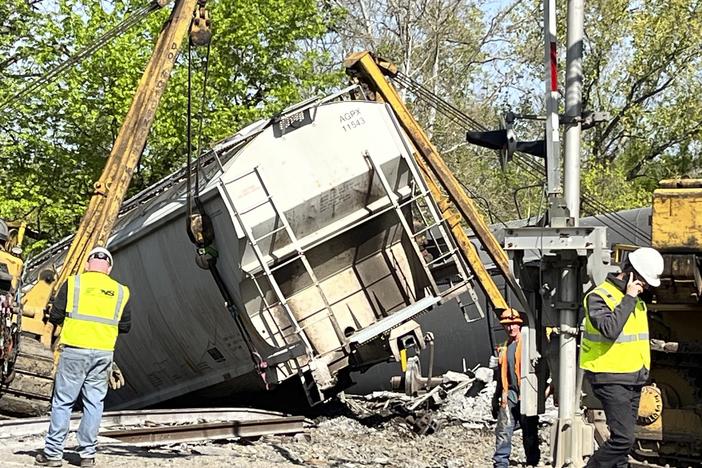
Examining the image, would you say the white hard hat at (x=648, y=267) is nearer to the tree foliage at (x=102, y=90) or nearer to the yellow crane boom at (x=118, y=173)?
the yellow crane boom at (x=118, y=173)

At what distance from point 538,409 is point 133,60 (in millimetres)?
15338

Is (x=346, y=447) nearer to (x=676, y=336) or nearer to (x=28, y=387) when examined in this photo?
(x=28, y=387)

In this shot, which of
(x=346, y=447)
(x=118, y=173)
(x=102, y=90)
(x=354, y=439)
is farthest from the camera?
(x=102, y=90)

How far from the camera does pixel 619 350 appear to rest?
22.6ft

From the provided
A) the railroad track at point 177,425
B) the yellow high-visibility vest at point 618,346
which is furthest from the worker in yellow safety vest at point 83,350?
the yellow high-visibility vest at point 618,346

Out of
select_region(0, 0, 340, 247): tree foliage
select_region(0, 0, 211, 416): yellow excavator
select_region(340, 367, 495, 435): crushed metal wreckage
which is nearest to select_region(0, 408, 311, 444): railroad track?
select_region(0, 0, 211, 416): yellow excavator

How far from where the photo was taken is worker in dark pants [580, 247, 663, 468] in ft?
22.2

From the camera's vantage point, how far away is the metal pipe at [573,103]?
801 centimetres

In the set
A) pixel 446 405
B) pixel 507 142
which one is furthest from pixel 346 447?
pixel 507 142

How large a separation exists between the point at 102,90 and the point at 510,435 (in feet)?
51.2

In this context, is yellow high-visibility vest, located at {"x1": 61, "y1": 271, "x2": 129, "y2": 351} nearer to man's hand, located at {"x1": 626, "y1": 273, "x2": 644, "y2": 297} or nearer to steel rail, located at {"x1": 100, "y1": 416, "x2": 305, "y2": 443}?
steel rail, located at {"x1": 100, "y1": 416, "x2": 305, "y2": 443}

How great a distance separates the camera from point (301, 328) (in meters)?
12.6

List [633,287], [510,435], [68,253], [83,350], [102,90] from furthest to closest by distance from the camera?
[102,90], [68,253], [510,435], [83,350], [633,287]

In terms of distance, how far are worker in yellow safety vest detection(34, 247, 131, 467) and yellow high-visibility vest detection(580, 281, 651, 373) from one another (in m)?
3.43
